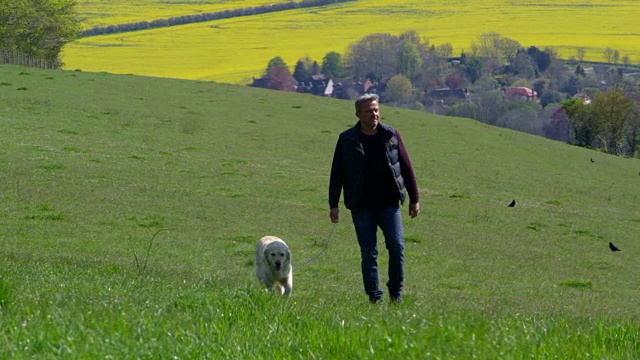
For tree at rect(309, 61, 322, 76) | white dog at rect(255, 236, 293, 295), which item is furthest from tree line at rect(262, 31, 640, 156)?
white dog at rect(255, 236, 293, 295)

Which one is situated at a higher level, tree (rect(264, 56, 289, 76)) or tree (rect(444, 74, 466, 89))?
tree (rect(264, 56, 289, 76))

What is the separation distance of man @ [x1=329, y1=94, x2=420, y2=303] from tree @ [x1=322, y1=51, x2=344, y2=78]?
4712 inches

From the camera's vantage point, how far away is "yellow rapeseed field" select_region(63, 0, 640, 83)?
12112 centimetres

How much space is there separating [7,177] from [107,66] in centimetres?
8699

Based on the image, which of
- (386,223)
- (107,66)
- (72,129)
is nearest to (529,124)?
(107,66)

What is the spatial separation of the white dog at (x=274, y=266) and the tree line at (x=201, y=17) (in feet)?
401

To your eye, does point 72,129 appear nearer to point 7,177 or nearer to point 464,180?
point 7,177

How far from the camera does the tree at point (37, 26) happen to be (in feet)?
250

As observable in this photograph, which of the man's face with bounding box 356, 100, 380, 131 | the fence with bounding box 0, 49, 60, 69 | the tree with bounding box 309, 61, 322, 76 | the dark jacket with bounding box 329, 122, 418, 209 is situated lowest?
the tree with bounding box 309, 61, 322, 76

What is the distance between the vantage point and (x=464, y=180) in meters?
39.1

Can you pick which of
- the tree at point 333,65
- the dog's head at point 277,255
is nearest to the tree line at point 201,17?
the tree at point 333,65

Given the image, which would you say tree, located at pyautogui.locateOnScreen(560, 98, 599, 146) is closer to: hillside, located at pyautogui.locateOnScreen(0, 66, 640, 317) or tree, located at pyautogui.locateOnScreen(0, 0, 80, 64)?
hillside, located at pyautogui.locateOnScreen(0, 66, 640, 317)

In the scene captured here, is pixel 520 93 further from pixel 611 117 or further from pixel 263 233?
pixel 263 233

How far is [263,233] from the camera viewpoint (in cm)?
2312
